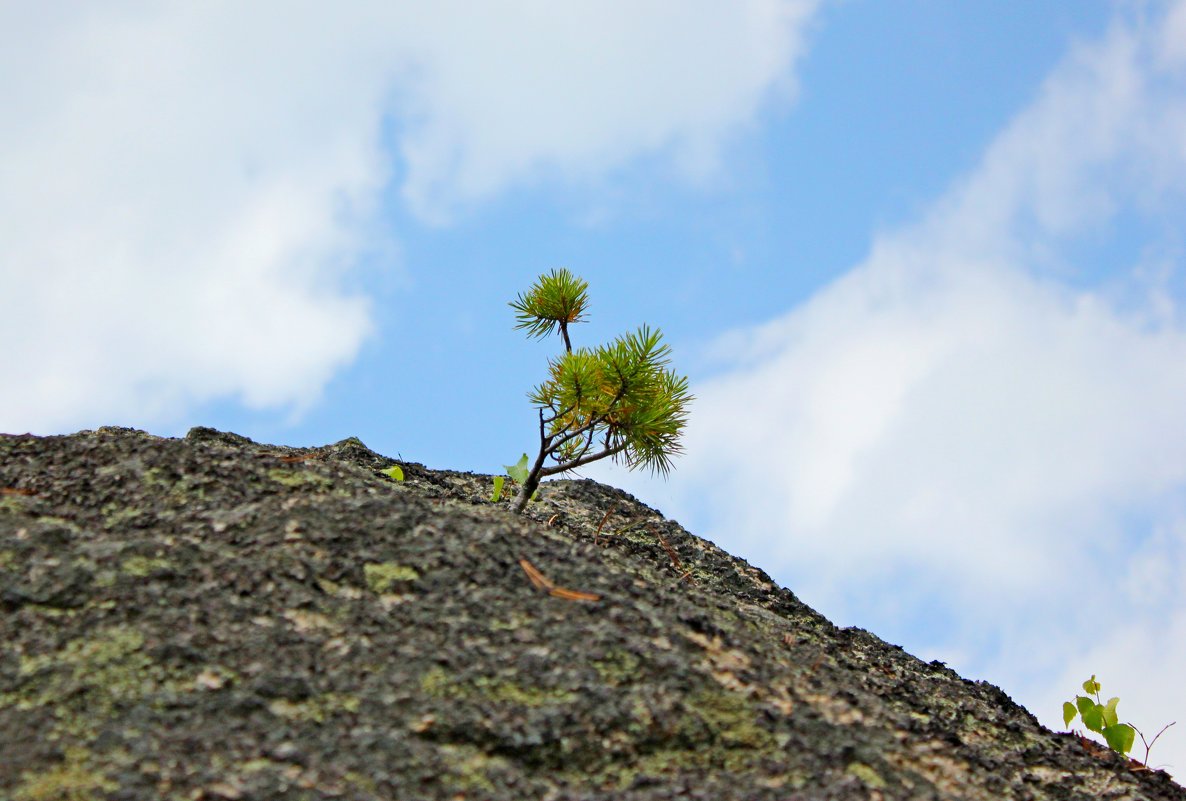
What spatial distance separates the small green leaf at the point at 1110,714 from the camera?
5406mm

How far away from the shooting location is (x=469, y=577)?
3828 millimetres

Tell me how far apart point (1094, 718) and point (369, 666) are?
12.2 feet

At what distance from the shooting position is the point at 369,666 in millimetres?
3355

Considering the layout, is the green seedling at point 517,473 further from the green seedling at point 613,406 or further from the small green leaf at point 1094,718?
the small green leaf at point 1094,718

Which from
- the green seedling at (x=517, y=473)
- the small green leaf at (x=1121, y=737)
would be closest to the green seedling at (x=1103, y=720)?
the small green leaf at (x=1121, y=737)

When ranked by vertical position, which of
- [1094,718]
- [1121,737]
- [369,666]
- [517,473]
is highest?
[517,473]

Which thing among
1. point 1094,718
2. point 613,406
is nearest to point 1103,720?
point 1094,718

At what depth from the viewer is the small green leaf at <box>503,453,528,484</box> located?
608cm

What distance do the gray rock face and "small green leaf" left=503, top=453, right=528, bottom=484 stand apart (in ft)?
4.79

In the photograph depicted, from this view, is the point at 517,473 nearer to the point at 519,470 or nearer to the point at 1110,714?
the point at 519,470

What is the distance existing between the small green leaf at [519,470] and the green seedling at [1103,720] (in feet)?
9.49

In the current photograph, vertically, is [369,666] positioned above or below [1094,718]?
below

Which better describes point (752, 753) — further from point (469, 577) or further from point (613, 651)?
point (469, 577)

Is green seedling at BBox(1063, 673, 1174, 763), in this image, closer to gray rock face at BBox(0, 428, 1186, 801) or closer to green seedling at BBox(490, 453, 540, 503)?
gray rock face at BBox(0, 428, 1186, 801)
